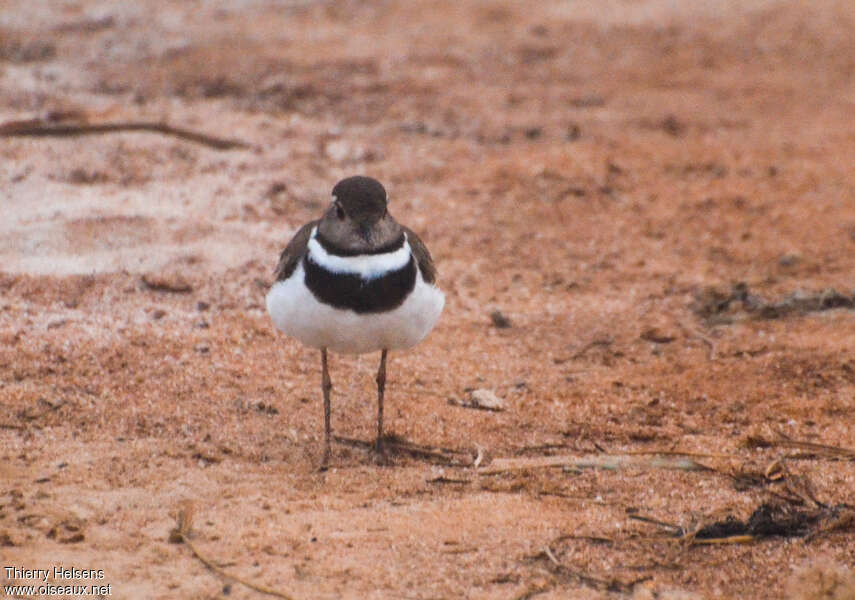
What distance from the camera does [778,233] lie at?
769 cm

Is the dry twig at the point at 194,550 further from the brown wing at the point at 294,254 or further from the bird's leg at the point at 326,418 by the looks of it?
the brown wing at the point at 294,254

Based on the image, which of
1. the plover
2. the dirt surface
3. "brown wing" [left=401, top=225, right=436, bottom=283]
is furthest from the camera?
"brown wing" [left=401, top=225, right=436, bottom=283]

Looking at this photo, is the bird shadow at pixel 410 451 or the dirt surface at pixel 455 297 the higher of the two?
the dirt surface at pixel 455 297

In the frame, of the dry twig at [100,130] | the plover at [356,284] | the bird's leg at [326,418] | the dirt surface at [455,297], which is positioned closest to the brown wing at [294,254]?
the plover at [356,284]

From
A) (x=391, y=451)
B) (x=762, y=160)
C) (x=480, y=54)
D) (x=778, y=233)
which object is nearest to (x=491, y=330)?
(x=391, y=451)

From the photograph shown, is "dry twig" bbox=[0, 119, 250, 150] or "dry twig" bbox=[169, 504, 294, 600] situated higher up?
"dry twig" bbox=[0, 119, 250, 150]

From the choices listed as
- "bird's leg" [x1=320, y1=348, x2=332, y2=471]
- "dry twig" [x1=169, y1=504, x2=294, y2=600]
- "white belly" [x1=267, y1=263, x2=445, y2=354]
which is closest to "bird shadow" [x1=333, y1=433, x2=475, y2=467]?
"bird's leg" [x1=320, y1=348, x2=332, y2=471]

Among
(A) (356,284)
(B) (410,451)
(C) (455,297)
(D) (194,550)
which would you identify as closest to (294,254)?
(A) (356,284)

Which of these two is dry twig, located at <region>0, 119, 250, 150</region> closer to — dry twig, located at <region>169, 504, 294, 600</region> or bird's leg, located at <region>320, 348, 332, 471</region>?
bird's leg, located at <region>320, 348, 332, 471</region>

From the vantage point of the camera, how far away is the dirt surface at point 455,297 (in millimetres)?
4250

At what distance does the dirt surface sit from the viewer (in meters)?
4.25

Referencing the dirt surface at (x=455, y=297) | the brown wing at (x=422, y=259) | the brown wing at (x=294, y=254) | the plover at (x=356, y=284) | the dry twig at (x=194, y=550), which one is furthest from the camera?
the brown wing at (x=422, y=259)

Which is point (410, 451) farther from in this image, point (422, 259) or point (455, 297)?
point (455, 297)

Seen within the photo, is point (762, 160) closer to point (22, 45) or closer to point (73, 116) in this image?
point (73, 116)
